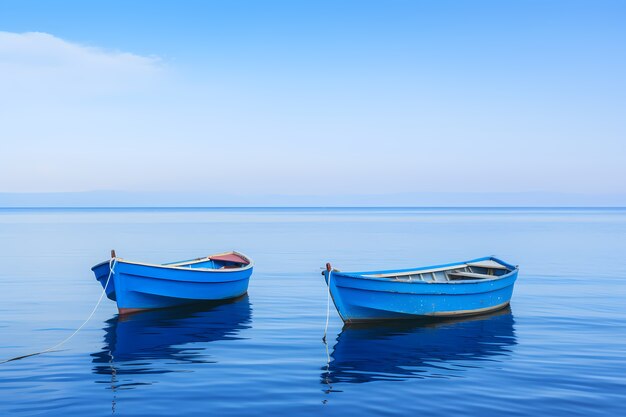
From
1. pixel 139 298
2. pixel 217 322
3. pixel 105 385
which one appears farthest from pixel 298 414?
pixel 139 298

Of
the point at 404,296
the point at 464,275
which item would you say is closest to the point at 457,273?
the point at 464,275

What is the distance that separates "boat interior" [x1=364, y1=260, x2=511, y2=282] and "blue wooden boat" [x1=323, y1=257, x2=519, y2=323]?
155mm

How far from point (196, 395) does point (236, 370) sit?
6.39 feet

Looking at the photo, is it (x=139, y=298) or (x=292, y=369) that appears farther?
(x=139, y=298)

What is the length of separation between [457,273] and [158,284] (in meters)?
11.9

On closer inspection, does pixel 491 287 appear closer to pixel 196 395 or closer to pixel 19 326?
pixel 196 395

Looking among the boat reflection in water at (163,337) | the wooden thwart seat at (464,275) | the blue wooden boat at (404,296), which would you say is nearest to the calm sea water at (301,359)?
the boat reflection in water at (163,337)

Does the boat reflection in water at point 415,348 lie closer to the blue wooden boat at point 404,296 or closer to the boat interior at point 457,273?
the blue wooden boat at point 404,296

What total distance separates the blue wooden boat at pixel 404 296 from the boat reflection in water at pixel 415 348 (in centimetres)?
41

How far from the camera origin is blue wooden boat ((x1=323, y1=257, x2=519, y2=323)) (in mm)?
17891

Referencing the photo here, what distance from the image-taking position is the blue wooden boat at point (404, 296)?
1789cm

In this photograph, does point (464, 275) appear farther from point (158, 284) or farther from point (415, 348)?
point (158, 284)

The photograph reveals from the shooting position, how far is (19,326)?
19.2 meters

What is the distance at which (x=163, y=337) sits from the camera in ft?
57.5
